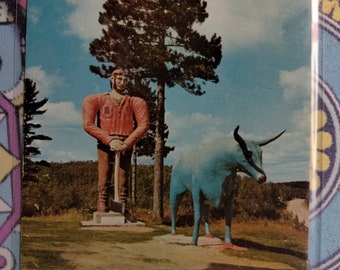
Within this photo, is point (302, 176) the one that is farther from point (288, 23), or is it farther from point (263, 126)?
Answer: point (288, 23)

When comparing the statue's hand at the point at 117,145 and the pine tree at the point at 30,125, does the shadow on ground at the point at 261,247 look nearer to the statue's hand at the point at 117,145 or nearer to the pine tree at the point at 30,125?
the statue's hand at the point at 117,145

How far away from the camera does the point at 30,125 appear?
254cm

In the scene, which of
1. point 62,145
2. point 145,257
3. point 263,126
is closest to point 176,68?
point 263,126

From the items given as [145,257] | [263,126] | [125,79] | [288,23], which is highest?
[288,23]

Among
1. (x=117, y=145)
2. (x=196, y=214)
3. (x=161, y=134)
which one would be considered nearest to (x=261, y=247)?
(x=196, y=214)

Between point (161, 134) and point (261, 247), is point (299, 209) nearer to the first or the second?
point (261, 247)

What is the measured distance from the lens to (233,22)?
2.55m

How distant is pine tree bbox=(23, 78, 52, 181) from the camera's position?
8.30 feet

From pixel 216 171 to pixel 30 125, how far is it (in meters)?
0.93

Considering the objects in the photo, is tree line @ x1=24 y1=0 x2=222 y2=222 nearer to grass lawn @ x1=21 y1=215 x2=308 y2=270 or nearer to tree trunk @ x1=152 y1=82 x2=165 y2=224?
tree trunk @ x1=152 y1=82 x2=165 y2=224

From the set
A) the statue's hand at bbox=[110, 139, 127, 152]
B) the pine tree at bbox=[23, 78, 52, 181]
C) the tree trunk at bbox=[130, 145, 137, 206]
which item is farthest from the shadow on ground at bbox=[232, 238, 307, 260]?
the pine tree at bbox=[23, 78, 52, 181]

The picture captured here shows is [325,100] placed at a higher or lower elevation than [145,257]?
higher

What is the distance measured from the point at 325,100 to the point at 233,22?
57 cm

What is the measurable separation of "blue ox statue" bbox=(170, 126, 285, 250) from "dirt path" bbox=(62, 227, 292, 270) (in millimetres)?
56
